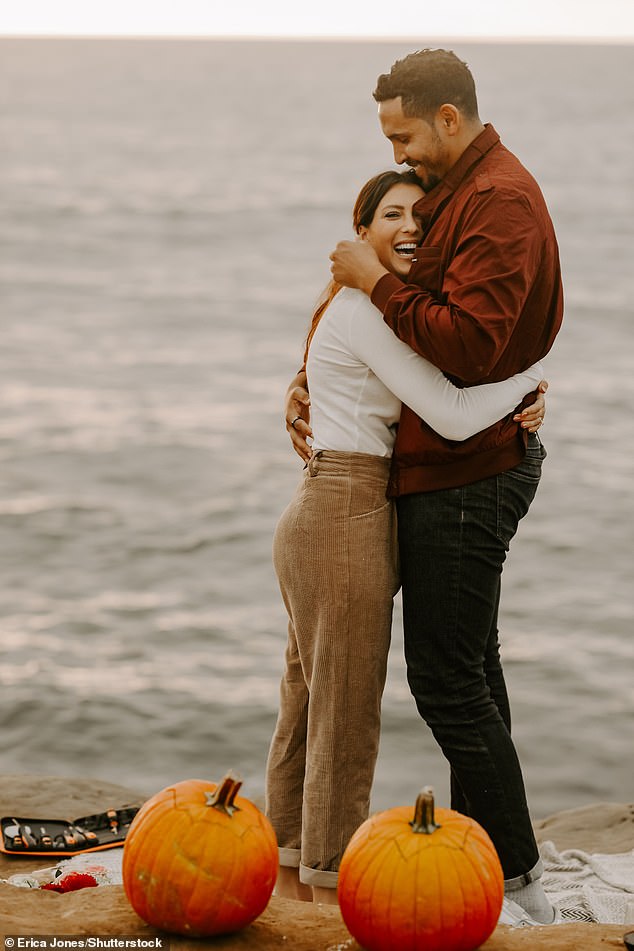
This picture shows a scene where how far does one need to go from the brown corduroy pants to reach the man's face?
77 cm

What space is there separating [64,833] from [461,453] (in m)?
2.14

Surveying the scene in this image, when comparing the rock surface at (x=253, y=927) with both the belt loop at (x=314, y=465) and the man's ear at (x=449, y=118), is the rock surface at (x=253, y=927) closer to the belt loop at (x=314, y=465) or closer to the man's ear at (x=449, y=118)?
the belt loop at (x=314, y=465)

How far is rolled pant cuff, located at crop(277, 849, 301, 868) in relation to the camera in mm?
3826

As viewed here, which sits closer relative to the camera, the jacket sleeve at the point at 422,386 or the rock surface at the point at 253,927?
the rock surface at the point at 253,927

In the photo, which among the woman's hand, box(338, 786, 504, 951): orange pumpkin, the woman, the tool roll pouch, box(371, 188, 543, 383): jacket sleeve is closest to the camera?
box(338, 786, 504, 951): orange pumpkin

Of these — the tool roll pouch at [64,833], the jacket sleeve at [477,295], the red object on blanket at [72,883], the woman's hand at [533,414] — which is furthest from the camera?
the tool roll pouch at [64,833]

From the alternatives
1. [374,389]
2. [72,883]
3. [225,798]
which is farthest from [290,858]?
[374,389]

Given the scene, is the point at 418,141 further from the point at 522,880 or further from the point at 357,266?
the point at 522,880

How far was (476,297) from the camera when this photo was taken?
126 inches

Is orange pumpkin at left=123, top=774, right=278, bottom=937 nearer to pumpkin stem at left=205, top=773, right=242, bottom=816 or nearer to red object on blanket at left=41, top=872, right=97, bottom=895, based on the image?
pumpkin stem at left=205, top=773, right=242, bottom=816

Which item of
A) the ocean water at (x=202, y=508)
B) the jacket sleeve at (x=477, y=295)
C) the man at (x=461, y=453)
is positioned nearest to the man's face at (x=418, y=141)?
the man at (x=461, y=453)

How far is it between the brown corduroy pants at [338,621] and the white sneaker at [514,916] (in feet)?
1.47

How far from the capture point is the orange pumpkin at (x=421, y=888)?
2.77m

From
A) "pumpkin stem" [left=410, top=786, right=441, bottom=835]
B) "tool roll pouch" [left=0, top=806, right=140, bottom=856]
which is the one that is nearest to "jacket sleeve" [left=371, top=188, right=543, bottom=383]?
"pumpkin stem" [left=410, top=786, right=441, bottom=835]
